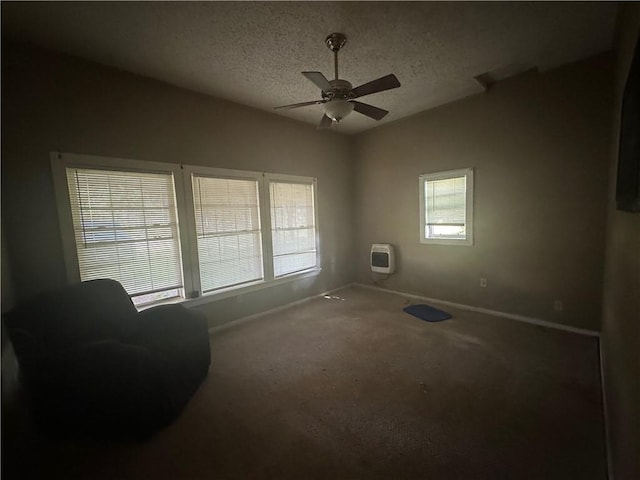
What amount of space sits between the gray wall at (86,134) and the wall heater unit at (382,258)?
1.84m

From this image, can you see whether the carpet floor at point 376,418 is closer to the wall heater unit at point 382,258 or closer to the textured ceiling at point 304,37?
the wall heater unit at point 382,258

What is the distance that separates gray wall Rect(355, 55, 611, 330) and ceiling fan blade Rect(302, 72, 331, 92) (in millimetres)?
2441

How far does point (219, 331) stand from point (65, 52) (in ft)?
10.2

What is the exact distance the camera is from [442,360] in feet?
8.15

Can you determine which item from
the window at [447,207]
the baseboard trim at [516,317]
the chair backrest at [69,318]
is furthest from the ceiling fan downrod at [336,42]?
the baseboard trim at [516,317]

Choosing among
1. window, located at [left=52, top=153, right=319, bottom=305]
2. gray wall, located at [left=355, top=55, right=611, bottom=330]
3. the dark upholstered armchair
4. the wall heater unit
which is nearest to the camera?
the dark upholstered armchair

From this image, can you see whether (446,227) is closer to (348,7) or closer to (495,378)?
(495,378)

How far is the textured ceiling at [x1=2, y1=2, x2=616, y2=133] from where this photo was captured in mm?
1877

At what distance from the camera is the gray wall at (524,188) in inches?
108

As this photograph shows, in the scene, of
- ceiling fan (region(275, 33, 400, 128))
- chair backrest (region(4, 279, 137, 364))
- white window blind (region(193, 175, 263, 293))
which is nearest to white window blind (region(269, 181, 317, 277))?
white window blind (region(193, 175, 263, 293))

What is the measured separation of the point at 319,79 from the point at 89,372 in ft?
8.02

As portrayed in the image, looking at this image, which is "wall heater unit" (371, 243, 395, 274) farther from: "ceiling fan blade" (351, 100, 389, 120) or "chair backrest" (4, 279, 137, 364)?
"chair backrest" (4, 279, 137, 364)

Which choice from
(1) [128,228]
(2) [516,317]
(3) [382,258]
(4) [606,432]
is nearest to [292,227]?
(3) [382,258]

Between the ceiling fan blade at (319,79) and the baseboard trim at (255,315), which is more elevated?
the ceiling fan blade at (319,79)
